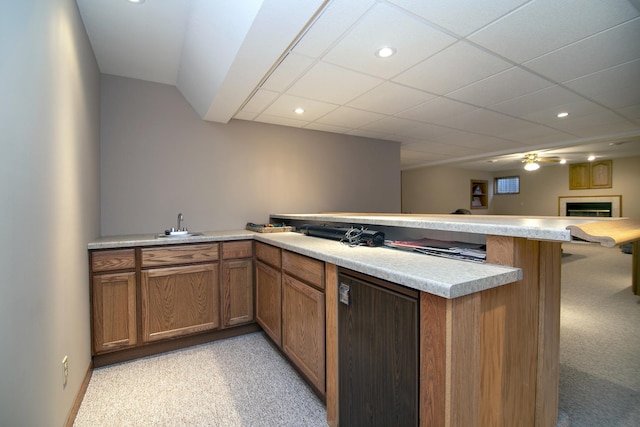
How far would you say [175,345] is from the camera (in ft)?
8.00

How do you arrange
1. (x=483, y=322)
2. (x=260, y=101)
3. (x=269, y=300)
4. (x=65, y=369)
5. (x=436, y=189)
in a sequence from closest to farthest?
(x=483, y=322)
(x=65, y=369)
(x=269, y=300)
(x=260, y=101)
(x=436, y=189)

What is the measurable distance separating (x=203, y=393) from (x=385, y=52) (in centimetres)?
258

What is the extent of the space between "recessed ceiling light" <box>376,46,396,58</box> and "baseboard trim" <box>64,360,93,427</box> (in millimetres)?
2838

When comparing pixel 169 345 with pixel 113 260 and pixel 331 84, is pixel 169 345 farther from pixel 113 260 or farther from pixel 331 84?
pixel 331 84

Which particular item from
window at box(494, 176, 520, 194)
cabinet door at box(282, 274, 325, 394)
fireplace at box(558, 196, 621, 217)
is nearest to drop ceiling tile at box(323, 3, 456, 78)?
cabinet door at box(282, 274, 325, 394)

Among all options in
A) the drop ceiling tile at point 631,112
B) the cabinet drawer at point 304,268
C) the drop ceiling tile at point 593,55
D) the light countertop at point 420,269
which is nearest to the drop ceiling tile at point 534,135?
the drop ceiling tile at point 631,112

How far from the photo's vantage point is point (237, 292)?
2648 mm

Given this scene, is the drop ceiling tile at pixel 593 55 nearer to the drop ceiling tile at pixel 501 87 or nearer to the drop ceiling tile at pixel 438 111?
the drop ceiling tile at pixel 501 87

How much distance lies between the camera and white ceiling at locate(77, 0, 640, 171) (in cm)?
162

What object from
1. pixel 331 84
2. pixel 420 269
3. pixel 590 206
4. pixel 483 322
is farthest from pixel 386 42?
pixel 590 206

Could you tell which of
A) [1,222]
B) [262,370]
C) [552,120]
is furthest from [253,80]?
[552,120]

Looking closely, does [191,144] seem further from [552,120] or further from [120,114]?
[552,120]

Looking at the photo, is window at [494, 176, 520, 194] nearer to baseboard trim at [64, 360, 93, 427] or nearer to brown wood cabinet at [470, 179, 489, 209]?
brown wood cabinet at [470, 179, 489, 209]

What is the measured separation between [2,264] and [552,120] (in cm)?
492
